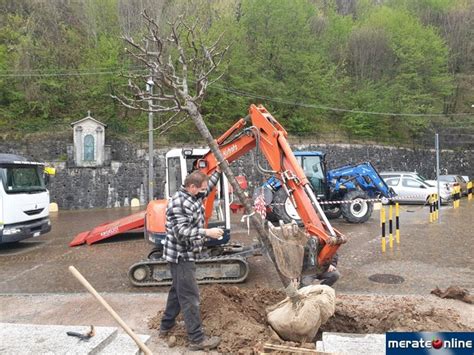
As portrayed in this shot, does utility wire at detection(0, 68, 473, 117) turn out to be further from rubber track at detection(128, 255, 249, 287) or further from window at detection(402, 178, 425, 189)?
rubber track at detection(128, 255, 249, 287)

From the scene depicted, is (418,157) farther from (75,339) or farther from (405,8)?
(75,339)

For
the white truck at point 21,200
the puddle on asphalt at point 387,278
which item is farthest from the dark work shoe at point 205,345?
the white truck at point 21,200

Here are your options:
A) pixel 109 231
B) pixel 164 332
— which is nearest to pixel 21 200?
pixel 109 231

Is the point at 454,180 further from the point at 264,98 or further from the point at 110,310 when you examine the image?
the point at 110,310

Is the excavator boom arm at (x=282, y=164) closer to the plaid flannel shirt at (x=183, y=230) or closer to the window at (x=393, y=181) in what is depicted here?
the plaid flannel shirt at (x=183, y=230)

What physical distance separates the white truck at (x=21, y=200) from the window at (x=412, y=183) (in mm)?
15941

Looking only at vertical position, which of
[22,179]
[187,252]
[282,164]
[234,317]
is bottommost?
[234,317]

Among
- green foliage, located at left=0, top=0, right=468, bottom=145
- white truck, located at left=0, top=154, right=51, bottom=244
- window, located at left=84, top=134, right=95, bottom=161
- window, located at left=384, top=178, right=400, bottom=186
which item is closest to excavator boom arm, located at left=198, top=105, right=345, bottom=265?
white truck, located at left=0, top=154, right=51, bottom=244

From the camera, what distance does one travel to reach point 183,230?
4.44 meters

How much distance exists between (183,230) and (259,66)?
92.1ft

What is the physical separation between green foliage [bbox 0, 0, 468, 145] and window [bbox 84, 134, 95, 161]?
2268mm

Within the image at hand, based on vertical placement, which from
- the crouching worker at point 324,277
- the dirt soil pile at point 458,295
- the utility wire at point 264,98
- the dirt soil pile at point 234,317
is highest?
the utility wire at point 264,98

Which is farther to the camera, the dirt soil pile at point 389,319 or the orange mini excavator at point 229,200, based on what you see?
the orange mini excavator at point 229,200

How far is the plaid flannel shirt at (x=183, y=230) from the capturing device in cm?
446
